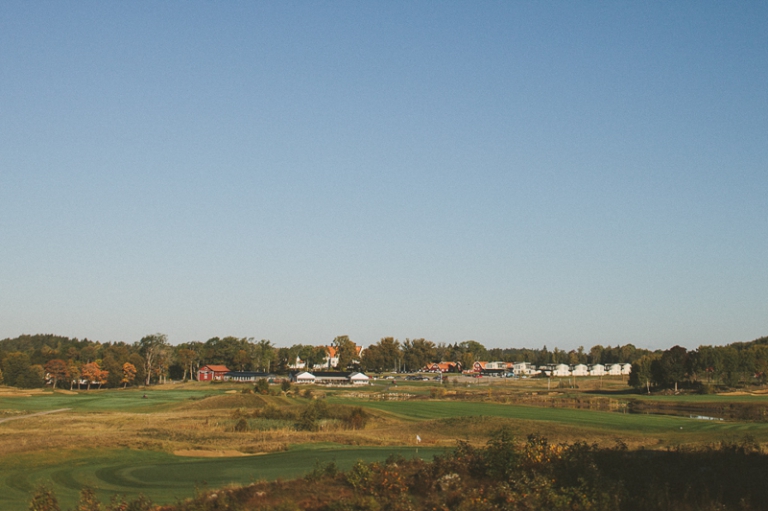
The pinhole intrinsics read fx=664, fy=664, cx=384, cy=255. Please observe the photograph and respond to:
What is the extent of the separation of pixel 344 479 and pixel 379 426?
147 ft

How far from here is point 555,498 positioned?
1936cm

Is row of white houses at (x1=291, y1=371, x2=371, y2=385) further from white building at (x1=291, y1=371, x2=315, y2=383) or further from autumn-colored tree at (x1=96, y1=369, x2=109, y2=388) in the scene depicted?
autumn-colored tree at (x1=96, y1=369, x2=109, y2=388)

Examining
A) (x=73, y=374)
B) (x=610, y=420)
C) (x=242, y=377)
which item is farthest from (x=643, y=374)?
(x=73, y=374)

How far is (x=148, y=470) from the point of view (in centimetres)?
3700

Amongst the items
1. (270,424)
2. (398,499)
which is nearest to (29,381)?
(270,424)

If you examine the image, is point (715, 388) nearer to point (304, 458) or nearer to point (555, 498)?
point (304, 458)

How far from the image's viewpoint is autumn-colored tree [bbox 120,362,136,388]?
177875mm

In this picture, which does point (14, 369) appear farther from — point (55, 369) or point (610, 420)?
point (610, 420)

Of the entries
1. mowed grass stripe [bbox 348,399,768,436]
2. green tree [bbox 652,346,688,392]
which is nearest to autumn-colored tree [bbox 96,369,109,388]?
mowed grass stripe [bbox 348,399,768,436]

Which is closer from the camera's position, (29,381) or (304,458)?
(304,458)

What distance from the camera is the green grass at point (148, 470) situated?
3016 cm

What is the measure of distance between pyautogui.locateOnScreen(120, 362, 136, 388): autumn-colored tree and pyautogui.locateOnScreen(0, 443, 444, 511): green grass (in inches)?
5657

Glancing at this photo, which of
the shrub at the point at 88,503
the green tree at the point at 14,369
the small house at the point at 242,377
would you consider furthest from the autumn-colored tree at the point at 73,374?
the shrub at the point at 88,503

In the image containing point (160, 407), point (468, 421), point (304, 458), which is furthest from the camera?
point (160, 407)
